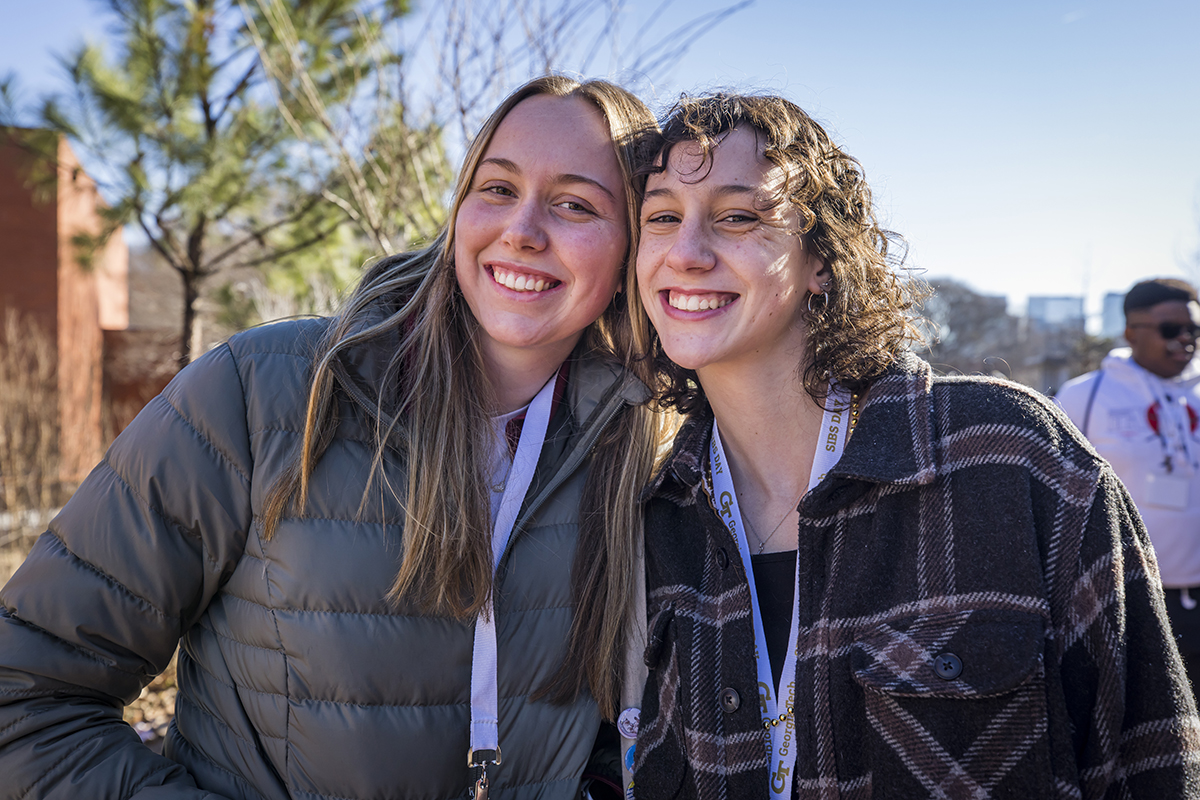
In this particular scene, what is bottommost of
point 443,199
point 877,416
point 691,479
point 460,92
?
point 691,479

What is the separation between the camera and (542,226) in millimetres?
2135

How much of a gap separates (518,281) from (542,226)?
0.16m

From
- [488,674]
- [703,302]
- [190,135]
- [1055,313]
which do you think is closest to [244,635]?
[488,674]

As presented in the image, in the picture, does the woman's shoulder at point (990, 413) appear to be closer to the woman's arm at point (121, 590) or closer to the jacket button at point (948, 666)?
the jacket button at point (948, 666)

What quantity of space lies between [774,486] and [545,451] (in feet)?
2.05

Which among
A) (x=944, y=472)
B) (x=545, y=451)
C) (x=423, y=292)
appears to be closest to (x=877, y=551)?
(x=944, y=472)

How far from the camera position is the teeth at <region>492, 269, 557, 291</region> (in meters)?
2.13

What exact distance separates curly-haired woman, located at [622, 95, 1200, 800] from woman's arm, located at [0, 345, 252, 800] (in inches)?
42.1

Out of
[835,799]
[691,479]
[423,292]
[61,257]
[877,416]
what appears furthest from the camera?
[61,257]

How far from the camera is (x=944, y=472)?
66.9 inches

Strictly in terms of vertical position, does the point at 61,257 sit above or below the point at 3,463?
above

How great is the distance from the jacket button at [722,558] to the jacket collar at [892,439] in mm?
172

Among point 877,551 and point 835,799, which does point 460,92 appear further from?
point 835,799

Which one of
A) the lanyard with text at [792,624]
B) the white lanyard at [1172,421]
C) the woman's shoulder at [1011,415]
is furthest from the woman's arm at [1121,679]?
the white lanyard at [1172,421]
